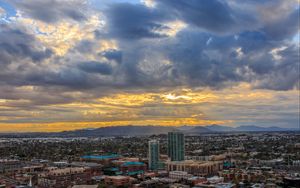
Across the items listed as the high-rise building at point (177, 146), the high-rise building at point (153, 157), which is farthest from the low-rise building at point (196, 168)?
the high-rise building at point (177, 146)

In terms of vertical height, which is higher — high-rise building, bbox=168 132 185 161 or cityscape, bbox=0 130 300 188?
high-rise building, bbox=168 132 185 161

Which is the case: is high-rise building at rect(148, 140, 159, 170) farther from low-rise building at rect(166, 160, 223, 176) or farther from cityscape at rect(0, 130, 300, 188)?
low-rise building at rect(166, 160, 223, 176)

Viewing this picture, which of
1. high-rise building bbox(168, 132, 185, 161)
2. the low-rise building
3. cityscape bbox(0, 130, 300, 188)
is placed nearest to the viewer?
cityscape bbox(0, 130, 300, 188)

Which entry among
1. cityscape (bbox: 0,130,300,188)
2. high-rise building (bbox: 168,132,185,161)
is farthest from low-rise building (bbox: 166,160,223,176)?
high-rise building (bbox: 168,132,185,161)

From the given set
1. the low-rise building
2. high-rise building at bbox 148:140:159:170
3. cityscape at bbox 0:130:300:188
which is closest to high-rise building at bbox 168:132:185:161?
cityscape at bbox 0:130:300:188

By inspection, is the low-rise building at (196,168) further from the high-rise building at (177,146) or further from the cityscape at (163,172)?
the high-rise building at (177,146)

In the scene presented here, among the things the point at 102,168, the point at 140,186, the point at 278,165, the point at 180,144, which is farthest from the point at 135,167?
the point at 278,165

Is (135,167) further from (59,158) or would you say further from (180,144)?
(59,158)

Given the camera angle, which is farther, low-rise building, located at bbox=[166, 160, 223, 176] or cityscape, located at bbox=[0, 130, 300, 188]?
low-rise building, located at bbox=[166, 160, 223, 176]

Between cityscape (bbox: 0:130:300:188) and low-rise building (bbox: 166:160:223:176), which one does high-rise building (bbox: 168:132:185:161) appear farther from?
low-rise building (bbox: 166:160:223:176)

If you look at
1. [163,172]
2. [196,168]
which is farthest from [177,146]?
[163,172]

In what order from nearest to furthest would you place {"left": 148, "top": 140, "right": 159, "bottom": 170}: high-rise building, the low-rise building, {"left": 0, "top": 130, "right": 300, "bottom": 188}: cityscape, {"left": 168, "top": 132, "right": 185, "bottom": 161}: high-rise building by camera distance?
{"left": 0, "top": 130, "right": 300, "bottom": 188}: cityscape
the low-rise building
{"left": 148, "top": 140, "right": 159, "bottom": 170}: high-rise building
{"left": 168, "top": 132, "right": 185, "bottom": 161}: high-rise building

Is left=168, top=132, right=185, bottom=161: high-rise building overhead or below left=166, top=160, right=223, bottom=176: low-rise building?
overhead
